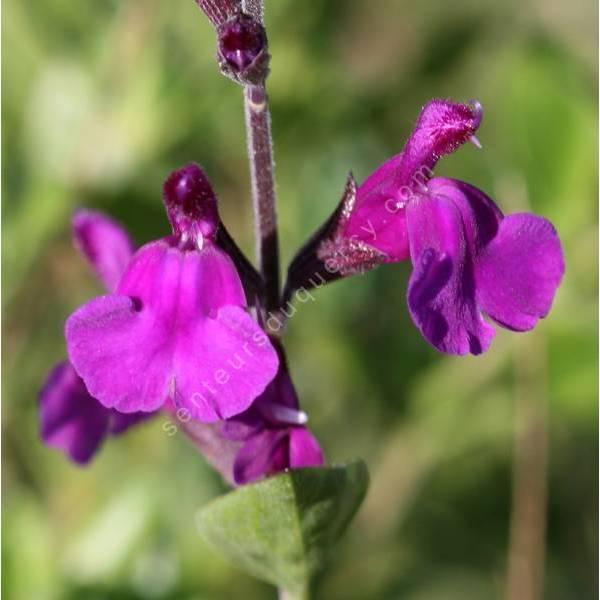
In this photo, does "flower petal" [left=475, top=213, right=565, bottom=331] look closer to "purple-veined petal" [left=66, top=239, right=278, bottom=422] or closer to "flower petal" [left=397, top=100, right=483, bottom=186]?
"flower petal" [left=397, top=100, right=483, bottom=186]

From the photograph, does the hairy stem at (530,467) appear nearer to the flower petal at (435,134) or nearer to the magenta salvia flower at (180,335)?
the flower petal at (435,134)

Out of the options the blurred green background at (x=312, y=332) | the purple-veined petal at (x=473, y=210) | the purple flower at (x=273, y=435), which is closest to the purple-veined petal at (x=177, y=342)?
the purple flower at (x=273, y=435)

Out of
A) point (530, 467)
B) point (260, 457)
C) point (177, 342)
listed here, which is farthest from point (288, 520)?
point (530, 467)

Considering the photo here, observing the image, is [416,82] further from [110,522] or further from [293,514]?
[293,514]

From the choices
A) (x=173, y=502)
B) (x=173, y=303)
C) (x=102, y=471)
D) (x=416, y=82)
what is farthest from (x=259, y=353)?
(x=416, y=82)

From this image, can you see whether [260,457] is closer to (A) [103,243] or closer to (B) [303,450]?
(B) [303,450]

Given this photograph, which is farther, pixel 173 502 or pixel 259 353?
pixel 173 502
